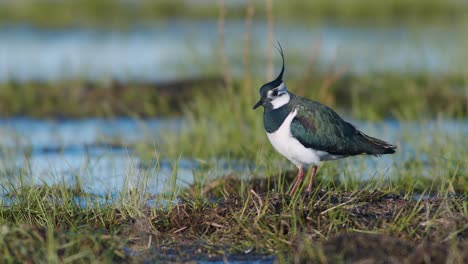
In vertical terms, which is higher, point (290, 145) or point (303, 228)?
point (290, 145)

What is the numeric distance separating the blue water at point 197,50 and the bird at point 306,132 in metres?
5.55

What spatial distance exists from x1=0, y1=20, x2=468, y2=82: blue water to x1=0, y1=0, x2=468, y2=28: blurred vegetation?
2.29 feet

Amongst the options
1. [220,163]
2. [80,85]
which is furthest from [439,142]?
[80,85]

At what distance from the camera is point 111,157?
8039 mm

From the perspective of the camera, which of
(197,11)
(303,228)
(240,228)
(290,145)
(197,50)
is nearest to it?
(303,228)

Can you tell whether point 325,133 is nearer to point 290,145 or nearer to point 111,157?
point 290,145

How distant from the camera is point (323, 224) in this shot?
19.0ft

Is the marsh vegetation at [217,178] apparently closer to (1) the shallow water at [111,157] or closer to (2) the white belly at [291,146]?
(1) the shallow water at [111,157]

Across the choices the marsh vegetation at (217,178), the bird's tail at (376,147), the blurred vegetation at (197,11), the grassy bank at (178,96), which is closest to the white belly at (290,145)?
the marsh vegetation at (217,178)

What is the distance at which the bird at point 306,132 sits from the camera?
652cm

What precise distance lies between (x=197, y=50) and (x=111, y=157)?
6.56 meters

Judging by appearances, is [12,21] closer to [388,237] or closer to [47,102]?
[47,102]

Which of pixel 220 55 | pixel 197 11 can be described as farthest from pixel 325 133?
Result: pixel 197 11

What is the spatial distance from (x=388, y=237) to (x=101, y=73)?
8731mm
